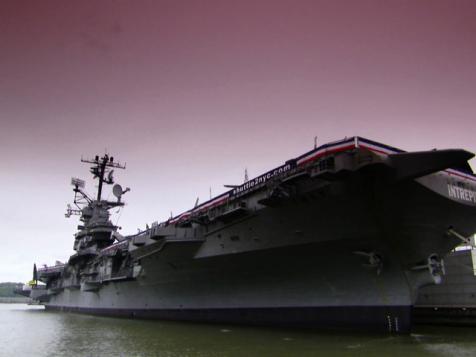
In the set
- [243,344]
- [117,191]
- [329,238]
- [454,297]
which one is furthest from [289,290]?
[117,191]

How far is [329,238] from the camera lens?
12.5 meters

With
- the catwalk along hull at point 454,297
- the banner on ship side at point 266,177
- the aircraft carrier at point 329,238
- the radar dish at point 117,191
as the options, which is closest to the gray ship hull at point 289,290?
the aircraft carrier at point 329,238

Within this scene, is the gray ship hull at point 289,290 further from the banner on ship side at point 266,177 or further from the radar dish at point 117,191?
the radar dish at point 117,191

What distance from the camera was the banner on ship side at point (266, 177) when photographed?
43.0 ft

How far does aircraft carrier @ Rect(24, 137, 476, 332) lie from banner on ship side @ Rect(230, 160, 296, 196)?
0.16ft

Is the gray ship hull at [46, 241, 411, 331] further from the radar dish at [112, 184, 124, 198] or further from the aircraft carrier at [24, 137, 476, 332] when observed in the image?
the radar dish at [112, 184, 124, 198]

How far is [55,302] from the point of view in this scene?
39.9 metres

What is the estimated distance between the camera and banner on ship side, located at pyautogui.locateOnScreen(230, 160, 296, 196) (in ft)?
43.0

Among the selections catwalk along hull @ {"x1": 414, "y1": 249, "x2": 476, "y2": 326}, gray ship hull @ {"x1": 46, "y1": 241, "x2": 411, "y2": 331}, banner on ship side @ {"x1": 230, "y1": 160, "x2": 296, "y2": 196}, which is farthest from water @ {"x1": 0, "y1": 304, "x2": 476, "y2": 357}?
banner on ship side @ {"x1": 230, "y1": 160, "x2": 296, "y2": 196}

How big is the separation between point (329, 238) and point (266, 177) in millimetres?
2918

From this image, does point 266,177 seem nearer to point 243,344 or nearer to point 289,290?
point 289,290

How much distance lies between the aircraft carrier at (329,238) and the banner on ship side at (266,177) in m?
0.05

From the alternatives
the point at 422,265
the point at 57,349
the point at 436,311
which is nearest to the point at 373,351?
the point at 422,265

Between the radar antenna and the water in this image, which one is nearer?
the water
